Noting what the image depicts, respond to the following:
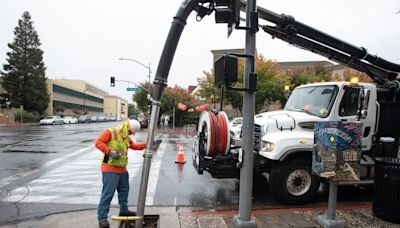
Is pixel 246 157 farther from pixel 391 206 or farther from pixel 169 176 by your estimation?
pixel 169 176

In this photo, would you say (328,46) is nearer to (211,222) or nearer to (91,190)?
(211,222)

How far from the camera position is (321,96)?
695cm

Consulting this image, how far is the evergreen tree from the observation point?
171ft

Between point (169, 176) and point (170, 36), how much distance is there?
533cm

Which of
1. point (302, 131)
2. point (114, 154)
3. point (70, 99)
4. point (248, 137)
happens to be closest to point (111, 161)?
point (114, 154)

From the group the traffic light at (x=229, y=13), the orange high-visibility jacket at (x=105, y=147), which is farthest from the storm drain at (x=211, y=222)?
the traffic light at (x=229, y=13)

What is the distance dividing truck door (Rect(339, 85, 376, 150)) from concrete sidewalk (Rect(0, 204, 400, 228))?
6.15 ft

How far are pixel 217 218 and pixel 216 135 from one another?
5.06ft

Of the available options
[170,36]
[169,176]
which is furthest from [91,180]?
[170,36]

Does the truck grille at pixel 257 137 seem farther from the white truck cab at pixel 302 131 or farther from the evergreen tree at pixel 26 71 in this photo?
the evergreen tree at pixel 26 71

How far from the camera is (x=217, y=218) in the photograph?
5246 millimetres

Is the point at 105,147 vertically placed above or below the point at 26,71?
below

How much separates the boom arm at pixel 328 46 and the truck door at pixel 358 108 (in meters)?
1.71

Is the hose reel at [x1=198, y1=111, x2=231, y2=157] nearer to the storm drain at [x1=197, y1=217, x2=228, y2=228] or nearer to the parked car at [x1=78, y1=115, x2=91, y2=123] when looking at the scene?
the storm drain at [x1=197, y1=217, x2=228, y2=228]
